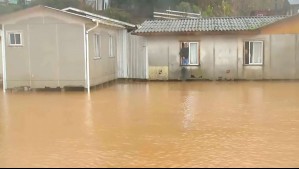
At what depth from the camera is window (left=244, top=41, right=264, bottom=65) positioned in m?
20.0

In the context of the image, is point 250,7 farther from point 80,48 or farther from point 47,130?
point 47,130

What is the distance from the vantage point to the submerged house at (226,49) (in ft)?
64.6

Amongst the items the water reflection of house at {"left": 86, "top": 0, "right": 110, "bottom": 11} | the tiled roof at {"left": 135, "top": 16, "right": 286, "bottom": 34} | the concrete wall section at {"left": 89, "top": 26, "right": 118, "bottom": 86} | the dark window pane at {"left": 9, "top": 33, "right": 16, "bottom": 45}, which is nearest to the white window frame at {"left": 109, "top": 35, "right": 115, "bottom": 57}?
the concrete wall section at {"left": 89, "top": 26, "right": 118, "bottom": 86}

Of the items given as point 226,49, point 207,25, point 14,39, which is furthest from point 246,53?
point 14,39

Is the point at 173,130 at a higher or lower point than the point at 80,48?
lower

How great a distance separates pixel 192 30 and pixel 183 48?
1135 mm

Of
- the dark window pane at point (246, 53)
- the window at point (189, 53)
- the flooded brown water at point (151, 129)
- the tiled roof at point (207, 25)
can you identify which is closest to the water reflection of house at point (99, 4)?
the tiled roof at point (207, 25)

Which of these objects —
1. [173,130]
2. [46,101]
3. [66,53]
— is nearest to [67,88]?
[66,53]

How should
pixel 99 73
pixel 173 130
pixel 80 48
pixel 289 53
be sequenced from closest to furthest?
pixel 173 130 < pixel 80 48 < pixel 99 73 < pixel 289 53

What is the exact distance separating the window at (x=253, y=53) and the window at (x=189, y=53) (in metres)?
2.34

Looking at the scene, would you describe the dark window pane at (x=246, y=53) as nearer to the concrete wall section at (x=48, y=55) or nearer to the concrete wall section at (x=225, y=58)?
the concrete wall section at (x=225, y=58)

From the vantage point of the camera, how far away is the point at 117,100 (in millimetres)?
13859

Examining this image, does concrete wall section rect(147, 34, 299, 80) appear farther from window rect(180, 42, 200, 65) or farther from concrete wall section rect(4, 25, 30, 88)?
concrete wall section rect(4, 25, 30, 88)

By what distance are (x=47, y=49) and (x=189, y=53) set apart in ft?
23.9
